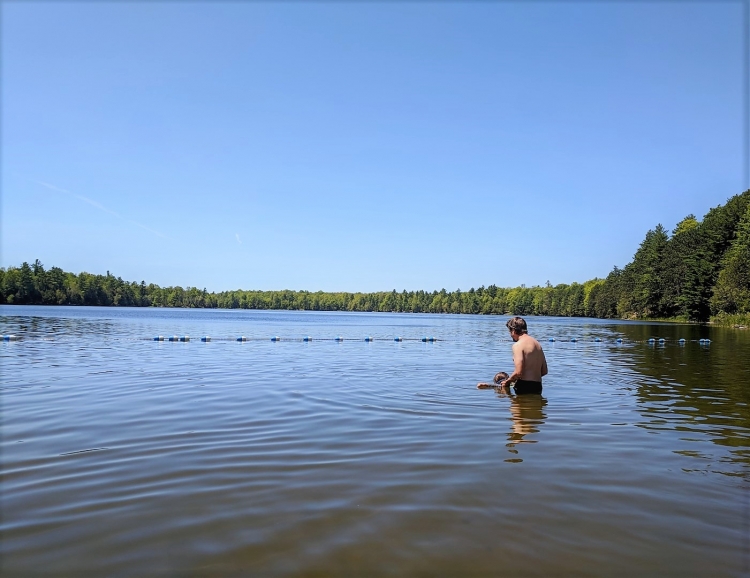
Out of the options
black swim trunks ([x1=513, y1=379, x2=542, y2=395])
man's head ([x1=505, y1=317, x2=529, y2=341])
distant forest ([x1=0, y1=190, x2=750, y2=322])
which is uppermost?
distant forest ([x1=0, y1=190, x2=750, y2=322])

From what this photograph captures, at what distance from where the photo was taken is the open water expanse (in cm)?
495

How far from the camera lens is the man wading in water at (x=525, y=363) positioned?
14.2 m

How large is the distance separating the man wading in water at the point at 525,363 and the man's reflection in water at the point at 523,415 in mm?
257

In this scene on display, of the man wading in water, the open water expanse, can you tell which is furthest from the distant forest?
the open water expanse

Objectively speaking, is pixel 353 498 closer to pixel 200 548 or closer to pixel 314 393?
pixel 200 548

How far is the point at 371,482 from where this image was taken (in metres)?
7.02

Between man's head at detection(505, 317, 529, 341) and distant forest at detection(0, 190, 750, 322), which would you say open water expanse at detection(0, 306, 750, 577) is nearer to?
man's head at detection(505, 317, 529, 341)

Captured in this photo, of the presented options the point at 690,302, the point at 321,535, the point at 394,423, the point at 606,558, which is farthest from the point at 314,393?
the point at 690,302

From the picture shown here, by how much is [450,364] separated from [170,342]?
21376 mm

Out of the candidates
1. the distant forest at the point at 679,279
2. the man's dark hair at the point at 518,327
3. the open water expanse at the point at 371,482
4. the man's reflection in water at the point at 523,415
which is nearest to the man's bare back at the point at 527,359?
the man's dark hair at the point at 518,327

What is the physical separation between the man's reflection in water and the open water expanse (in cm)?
9

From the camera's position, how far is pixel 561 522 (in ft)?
18.8

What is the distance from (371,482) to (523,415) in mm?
5759

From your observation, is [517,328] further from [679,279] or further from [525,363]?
[679,279]
